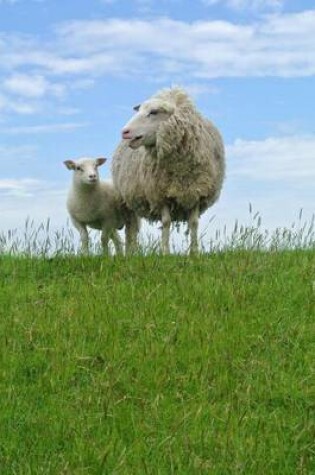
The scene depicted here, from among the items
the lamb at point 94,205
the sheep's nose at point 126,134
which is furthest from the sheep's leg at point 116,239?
the sheep's nose at point 126,134

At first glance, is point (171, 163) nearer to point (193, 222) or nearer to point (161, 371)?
point (193, 222)

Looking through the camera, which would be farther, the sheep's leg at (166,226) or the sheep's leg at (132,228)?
the sheep's leg at (132,228)

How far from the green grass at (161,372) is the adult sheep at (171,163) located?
3.27 m

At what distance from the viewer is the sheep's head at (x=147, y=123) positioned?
1391 centimetres

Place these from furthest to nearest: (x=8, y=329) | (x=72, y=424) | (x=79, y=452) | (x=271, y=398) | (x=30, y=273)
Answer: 1. (x=30, y=273)
2. (x=8, y=329)
3. (x=271, y=398)
4. (x=72, y=424)
5. (x=79, y=452)

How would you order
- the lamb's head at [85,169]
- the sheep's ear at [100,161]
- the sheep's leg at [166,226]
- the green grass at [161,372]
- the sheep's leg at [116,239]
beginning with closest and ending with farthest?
1. the green grass at [161,372]
2. the sheep's leg at [166,226]
3. the lamb's head at [85,169]
4. the sheep's ear at [100,161]
5. the sheep's leg at [116,239]

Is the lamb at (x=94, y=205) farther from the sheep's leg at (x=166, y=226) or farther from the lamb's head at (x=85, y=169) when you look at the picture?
the sheep's leg at (x=166, y=226)

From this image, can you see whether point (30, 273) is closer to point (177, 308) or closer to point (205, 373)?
point (177, 308)

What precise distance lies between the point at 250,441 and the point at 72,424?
1207 millimetres

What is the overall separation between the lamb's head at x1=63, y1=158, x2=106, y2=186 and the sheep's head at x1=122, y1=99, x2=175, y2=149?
4.48 feet

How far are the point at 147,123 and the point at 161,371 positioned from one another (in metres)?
7.65

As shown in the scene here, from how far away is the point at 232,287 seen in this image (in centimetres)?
920

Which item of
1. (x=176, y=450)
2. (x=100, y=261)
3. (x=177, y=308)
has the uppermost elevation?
(x=100, y=261)

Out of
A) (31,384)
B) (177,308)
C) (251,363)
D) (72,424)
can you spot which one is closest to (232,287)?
(177,308)
